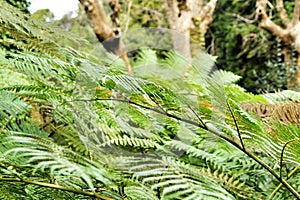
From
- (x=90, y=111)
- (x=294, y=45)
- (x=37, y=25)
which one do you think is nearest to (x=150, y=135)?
(x=90, y=111)

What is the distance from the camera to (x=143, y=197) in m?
0.32

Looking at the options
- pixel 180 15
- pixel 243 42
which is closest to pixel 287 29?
pixel 243 42

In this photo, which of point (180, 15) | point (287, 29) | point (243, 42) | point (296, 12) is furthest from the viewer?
point (243, 42)

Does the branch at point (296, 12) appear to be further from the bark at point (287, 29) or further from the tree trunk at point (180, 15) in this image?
the tree trunk at point (180, 15)

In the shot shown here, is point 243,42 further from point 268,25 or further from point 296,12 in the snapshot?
point 296,12

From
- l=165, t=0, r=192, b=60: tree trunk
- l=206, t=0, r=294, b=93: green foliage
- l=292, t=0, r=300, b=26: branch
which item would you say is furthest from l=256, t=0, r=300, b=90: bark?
l=165, t=0, r=192, b=60: tree trunk

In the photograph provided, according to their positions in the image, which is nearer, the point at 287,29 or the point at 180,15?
the point at 180,15

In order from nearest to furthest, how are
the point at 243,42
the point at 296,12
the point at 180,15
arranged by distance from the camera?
the point at 180,15 → the point at 296,12 → the point at 243,42

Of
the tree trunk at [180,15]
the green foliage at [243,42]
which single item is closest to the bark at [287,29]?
the green foliage at [243,42]

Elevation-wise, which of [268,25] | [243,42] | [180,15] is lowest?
[180,15]

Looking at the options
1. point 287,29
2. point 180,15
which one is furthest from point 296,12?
point 180,15

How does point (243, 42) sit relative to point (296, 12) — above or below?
above

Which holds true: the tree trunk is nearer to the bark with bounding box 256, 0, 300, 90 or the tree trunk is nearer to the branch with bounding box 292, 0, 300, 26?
the bark with bounding box 256, 0, 300, 90

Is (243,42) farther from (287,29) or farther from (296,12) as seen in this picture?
(296,12)
